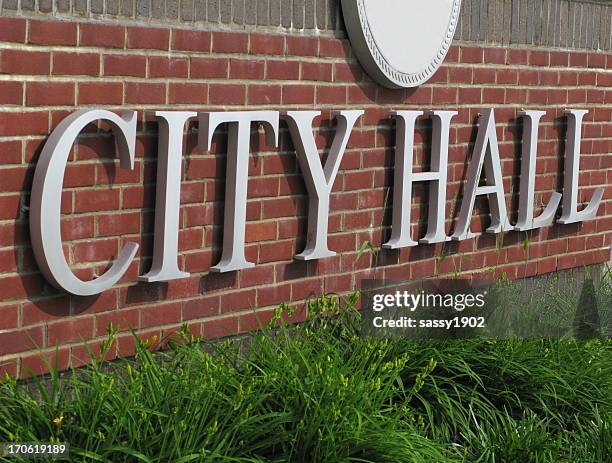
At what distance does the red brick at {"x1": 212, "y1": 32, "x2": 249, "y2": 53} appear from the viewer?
5.36 meters

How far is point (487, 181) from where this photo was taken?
6980 millimetres

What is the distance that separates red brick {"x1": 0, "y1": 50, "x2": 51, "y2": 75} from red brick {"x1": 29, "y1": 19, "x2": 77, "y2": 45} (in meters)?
0.05

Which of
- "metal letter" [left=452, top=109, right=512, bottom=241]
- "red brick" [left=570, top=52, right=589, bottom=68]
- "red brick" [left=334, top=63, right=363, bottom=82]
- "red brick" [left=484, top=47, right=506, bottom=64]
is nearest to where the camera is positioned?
"red brick" [left=334, top=63, right=363, bottom=82]

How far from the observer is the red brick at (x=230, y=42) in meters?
5.36

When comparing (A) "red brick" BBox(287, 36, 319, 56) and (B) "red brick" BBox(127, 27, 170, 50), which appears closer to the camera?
(B) "red brick" BBox(127, 27, 170, 50)

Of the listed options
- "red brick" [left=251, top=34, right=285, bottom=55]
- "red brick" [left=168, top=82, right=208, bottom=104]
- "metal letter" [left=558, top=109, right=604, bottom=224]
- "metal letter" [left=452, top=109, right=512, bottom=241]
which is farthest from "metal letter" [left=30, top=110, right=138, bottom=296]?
"metal letter" [left=558, top=109, right=604, bottom=224]

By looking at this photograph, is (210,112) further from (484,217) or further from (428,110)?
(484,217)

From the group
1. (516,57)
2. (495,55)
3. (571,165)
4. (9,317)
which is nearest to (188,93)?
(9,317)

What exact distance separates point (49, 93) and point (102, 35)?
0.35 meters

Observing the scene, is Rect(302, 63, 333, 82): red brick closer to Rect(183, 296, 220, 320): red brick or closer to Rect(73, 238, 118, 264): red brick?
Rect(183, 296, 220, 320): red brick

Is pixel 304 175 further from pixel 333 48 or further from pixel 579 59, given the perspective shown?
pixel 579 59

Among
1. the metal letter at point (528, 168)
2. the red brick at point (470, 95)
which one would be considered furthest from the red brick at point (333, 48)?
the metal letter at point (528, 168)

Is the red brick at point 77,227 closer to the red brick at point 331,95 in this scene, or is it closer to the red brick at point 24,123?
the red brick at point 24,123

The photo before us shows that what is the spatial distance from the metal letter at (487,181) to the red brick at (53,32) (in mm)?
2660
